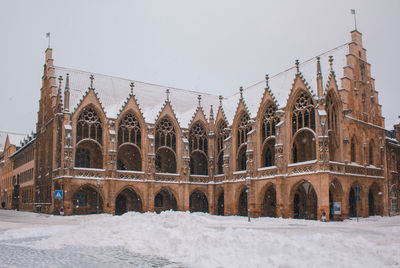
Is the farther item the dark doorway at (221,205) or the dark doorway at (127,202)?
the dark doorway at (221,205)

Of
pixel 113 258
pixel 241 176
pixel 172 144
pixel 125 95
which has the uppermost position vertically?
pixel 125 95

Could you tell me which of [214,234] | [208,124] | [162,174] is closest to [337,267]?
[214,234]

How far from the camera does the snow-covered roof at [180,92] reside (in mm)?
45906

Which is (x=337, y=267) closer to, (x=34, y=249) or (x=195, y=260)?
(x=195, y=260)

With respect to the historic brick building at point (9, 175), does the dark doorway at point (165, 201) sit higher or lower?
lower

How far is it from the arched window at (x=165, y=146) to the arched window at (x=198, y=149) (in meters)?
2.43

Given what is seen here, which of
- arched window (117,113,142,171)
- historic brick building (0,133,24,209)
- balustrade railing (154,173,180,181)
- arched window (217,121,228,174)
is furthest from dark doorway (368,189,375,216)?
historic brick building (0,133,24,209)

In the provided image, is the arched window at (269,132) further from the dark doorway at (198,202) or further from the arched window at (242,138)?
the dark doorway at (198,202)

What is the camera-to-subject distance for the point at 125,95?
54.6 meters

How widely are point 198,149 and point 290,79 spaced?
1457 cm

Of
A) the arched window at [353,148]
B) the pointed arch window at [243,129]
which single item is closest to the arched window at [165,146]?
the pointed arch window at [243,129]

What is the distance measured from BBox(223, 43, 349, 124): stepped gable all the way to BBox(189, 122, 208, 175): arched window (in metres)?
4.18

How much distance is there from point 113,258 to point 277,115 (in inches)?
1292

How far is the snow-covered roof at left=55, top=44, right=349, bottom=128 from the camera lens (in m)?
45.9
